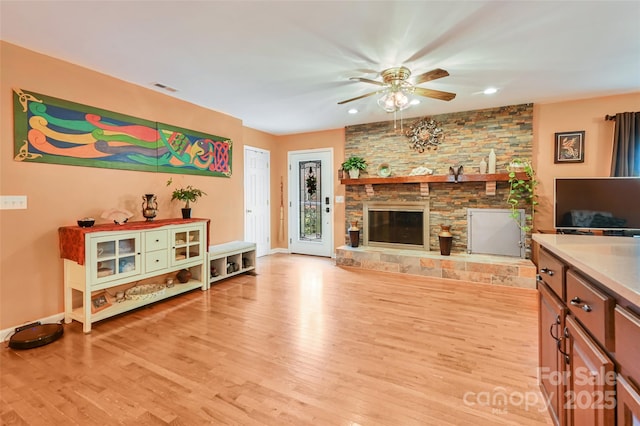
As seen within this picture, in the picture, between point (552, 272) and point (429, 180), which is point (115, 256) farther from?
point (429, 180)

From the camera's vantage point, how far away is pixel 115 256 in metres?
2.94

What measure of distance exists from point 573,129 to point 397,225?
2.80 meters

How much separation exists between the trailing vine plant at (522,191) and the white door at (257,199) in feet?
14.2

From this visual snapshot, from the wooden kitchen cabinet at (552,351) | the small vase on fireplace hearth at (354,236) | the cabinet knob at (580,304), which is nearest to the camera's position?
the cabinet knob at (580,304)

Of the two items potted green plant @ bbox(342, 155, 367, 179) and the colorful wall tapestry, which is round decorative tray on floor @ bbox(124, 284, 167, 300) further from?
potted green plant @ bbox(342, 155, 367, 179)

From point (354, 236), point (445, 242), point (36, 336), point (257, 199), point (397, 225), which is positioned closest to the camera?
point (36, 336)

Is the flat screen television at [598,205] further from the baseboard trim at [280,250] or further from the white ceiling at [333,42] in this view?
the baseboard trim at [280,250]

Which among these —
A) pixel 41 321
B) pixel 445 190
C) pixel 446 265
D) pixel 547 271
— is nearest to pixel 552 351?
pixel 547 271

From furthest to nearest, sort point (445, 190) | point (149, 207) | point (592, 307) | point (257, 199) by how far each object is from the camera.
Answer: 1. point (257, 199)
2. point (445, 190)
3. point (149, 207)
4. point (592, 307)

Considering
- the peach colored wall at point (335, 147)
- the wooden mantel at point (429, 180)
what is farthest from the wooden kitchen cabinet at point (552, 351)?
the peach colored wall at point (335, 147)

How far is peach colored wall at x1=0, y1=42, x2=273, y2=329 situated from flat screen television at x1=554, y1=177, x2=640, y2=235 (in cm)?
526

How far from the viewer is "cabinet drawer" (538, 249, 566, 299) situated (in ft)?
4.73

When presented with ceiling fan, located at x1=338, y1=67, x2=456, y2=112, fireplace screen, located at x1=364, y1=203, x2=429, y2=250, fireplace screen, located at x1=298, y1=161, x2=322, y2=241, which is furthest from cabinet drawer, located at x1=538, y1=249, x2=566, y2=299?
fireplace screen, located at x1=298, y1=161, x2=322, y2=241

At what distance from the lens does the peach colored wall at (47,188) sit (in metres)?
2.60
